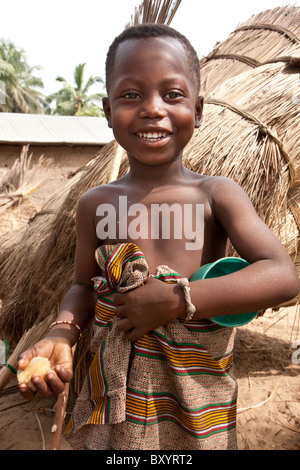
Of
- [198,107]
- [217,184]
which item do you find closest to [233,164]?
[198,107]

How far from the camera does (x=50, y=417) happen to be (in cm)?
207

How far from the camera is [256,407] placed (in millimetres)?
2119

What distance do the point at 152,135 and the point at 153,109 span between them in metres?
0.06

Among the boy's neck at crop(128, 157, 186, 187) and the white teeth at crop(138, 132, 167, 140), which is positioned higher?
the white teeth at crop(138, 132, 167, 140)

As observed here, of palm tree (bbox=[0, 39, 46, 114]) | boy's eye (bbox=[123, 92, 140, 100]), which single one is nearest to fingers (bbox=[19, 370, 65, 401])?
boy's eye (bbox=[123, 92, 140, 100])

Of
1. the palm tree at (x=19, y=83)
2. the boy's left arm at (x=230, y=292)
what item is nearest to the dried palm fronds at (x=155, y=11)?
the boy's left arm at (x=230, y=292)

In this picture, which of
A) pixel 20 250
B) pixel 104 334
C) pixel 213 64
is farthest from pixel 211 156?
pixel 20 250

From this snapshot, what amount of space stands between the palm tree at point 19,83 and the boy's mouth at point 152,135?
982 inches

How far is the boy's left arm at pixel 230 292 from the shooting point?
0.85 meters

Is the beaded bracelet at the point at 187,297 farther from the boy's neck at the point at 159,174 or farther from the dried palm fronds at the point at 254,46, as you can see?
the dried palm fronds at the point at 254,46

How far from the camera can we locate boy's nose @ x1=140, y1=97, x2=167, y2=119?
0.94 meters

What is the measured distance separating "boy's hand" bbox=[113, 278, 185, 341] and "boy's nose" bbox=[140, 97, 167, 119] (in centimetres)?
38

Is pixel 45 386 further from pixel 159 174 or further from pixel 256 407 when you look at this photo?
pixel 256 407

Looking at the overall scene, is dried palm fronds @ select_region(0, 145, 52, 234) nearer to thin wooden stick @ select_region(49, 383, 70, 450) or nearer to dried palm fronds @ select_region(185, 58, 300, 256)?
dried palm fronds @ select_region(185, 58, 300, 256)
